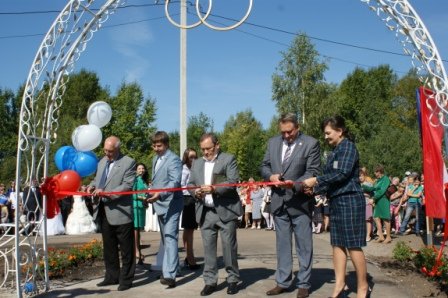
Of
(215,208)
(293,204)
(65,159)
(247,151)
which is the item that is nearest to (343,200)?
(293,204)

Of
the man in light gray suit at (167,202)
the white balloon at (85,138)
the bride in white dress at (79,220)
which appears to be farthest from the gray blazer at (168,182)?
the bride in white dress at (79,220)

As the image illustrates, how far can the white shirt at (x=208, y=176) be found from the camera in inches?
266

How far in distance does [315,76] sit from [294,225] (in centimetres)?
3781

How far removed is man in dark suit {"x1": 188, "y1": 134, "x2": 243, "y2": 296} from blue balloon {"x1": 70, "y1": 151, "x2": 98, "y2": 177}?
1.54 m

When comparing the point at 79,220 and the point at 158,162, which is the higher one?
the point at 158,162

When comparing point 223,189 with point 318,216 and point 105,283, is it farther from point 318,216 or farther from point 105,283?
point 318,216

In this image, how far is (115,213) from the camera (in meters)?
7.03

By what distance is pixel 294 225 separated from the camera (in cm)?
646

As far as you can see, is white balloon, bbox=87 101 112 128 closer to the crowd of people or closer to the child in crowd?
the crowd of people

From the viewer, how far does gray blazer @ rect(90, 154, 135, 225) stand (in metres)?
7.03

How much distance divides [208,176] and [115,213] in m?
1.33

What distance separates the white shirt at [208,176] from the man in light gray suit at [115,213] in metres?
1.05

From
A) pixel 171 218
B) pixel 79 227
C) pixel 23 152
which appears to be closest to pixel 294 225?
pixel 171 218

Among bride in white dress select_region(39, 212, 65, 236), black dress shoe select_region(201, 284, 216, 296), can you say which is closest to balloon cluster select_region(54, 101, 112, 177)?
black dress shoe select_region(201, 284, 216, 296)
